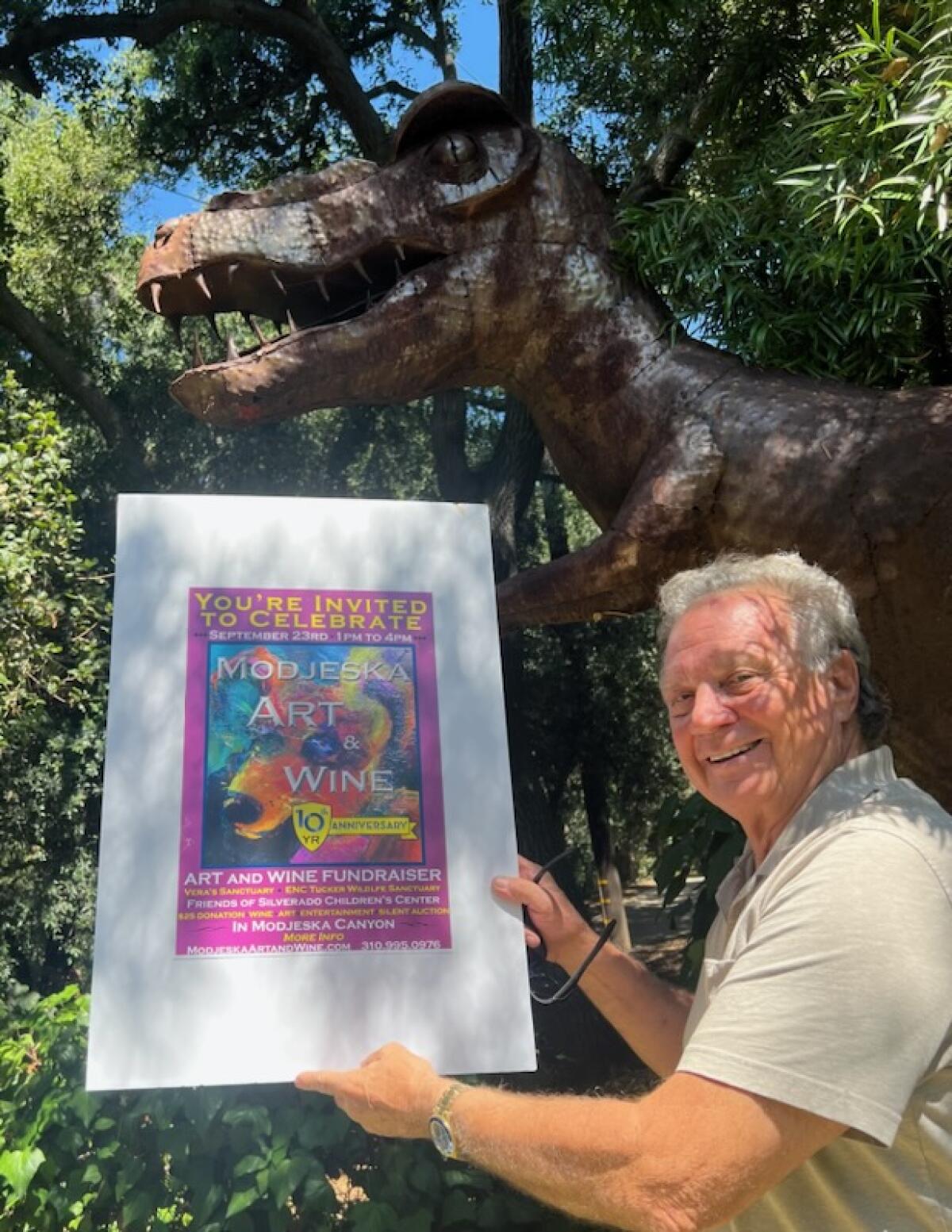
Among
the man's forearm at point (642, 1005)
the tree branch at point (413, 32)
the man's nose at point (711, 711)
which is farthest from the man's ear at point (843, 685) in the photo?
the tree branch at point (413, 32)

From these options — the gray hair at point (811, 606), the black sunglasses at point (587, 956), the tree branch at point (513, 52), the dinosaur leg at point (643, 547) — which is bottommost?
the black sunglasses at point (587, 956)

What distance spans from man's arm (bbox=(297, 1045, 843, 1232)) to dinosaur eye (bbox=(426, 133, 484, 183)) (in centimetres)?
218

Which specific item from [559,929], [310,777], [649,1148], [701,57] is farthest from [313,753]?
[701,57]

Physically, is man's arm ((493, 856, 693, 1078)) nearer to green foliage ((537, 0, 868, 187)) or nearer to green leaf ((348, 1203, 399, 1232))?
green leaf ((348, 1203, 399, 1232))

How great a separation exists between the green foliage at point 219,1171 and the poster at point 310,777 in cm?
132

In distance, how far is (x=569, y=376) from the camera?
9.77 feet

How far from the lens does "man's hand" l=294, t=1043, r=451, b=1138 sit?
1588 mm

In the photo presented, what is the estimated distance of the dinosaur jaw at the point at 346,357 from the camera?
8.88 feet

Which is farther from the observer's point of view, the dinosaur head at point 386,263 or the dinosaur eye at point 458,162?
the dinosaur eye at point 458,162

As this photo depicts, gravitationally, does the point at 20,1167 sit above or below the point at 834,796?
below

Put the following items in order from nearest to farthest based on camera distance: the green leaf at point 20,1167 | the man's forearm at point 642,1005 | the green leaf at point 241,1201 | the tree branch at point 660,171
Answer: the man's forearm at point 642,1005 → the green leaf at point 241,1201 → the green leaf at point 20,1167 → the tree branch at point 660,171

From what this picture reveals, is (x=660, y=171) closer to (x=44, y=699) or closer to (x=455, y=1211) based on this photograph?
(x=455, y=1211)

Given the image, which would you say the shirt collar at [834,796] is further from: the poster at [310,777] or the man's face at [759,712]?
the poster at [310,777]

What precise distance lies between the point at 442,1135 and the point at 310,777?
2.01 feet
